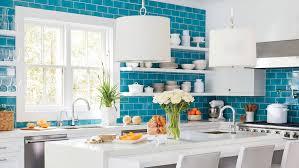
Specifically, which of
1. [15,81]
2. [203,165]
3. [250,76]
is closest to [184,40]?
[250,76]

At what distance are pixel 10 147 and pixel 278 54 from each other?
4165 millimetres

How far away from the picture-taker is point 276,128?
284 inches

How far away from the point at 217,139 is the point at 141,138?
0.85 metres

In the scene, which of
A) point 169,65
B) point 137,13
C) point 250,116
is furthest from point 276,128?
point 137,13

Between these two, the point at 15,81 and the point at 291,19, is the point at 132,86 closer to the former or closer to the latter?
the point at 15,81

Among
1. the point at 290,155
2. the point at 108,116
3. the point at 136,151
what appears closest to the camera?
the point at 136,151

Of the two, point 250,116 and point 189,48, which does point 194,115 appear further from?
point 189,48

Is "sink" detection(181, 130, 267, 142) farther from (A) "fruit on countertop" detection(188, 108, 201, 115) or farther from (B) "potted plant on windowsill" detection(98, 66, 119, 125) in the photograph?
(A) "fruit on countertop" detection(188, 108, 201, 115)

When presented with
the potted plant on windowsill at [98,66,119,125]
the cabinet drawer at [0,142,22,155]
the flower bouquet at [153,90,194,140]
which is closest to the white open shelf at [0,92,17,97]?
the cabinet drawer at [0,142,22,155]

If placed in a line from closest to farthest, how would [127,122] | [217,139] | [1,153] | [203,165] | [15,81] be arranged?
[203,165] < [217,139] < [1,153] < [15,81] < [127,122]

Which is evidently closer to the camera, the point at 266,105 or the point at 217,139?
the point at 217,139

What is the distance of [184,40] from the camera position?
8.30 meters

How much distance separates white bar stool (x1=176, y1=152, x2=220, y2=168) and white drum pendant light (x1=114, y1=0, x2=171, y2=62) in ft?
3.11

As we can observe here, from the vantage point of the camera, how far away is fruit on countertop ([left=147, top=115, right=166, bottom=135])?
5.05m
